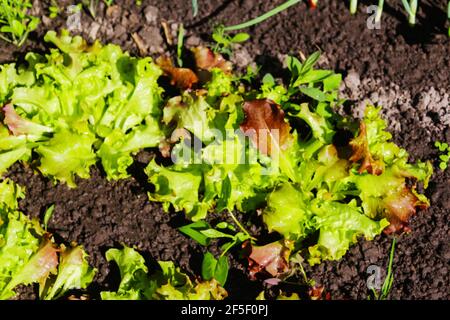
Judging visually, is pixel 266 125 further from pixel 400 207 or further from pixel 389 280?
pixel 389 280

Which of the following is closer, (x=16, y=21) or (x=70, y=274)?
(x=70, y=274)

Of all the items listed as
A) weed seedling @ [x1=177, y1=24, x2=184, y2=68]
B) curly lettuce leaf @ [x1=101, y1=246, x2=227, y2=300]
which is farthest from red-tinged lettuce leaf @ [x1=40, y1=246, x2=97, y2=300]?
weed seedling @ [x1=177, y1=24, x2=184, y2=68]

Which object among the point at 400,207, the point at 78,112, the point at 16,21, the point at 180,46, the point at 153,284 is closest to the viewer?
the point at 153,284

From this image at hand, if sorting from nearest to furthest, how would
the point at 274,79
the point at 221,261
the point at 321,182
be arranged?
the point at 221,261
the point at 321,182
the point at 274,79

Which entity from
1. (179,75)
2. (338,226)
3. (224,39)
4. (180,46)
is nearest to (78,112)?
(179,75)

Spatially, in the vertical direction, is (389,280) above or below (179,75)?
below

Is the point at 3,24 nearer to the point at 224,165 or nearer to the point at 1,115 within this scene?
the point at 1,115

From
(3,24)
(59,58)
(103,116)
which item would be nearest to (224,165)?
(103,116)

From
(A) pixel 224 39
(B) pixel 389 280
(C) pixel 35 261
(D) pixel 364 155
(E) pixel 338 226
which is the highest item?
(A) pixel 224 39
